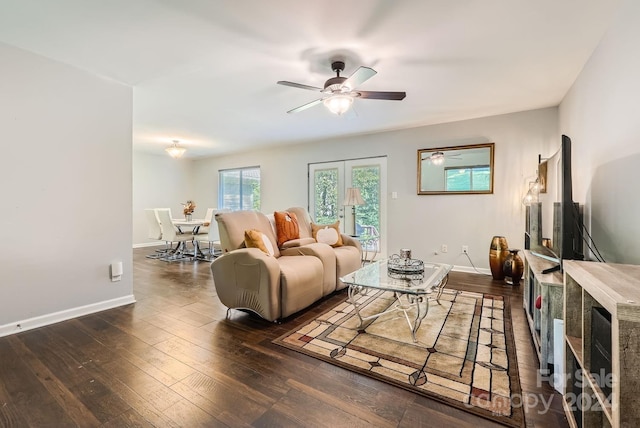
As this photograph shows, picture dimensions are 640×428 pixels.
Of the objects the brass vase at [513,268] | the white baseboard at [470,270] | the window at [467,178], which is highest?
the window at [467,178]

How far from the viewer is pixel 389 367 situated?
1.73 meters

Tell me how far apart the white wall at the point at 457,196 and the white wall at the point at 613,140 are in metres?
1.22

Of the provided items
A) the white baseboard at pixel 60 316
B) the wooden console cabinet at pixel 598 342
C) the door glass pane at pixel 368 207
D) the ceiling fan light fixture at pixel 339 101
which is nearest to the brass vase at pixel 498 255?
the door glass pane at pixel 368 207

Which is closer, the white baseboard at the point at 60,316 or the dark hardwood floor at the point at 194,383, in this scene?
the dark hardwood floor at the point at 194,383

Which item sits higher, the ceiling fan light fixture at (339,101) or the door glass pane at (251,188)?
the ceiling fan light fixture at (339,101)


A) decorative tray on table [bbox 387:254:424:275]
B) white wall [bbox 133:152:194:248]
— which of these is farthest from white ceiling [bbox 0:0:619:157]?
white wall [bbox 133:152:194:248]

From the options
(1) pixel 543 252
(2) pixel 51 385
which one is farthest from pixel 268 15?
(1) pixel 543 252

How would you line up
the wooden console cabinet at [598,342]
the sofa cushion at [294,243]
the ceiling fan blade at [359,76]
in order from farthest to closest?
the sofa cushion at [294,243], the ceiling fan blade at [359,76], the wooden console cabinet at [598,342]

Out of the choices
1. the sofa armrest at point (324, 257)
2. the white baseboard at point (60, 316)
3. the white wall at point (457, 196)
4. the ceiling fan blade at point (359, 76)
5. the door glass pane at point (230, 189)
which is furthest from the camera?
the door glass pane at point (230, 189)

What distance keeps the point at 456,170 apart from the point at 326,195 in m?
2.31

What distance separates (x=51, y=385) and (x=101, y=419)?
0.53m

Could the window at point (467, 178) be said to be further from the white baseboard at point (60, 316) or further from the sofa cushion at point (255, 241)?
the white baseboard at point (60, 316)

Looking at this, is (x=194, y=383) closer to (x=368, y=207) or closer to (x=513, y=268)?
(x=513, y=268)

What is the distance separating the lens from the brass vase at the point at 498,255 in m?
3.69
